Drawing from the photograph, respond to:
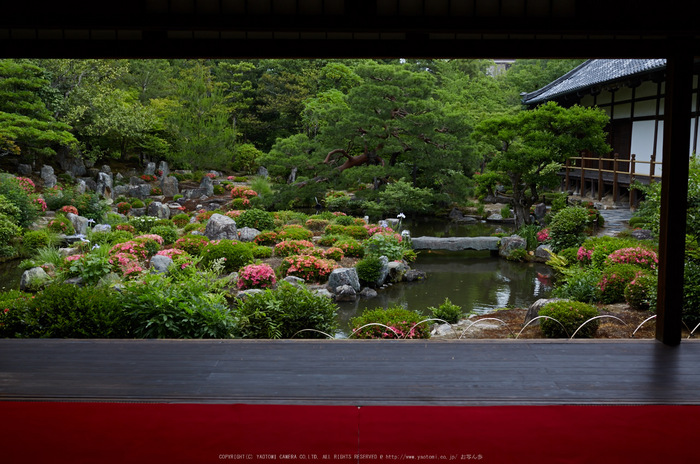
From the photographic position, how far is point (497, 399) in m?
3.56

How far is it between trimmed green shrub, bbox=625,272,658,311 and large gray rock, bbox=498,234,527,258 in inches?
270

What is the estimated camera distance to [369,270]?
11250 millimetres

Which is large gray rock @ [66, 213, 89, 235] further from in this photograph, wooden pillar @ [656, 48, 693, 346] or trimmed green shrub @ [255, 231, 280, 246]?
wooden pillar @ [656, 48, 693, 346]

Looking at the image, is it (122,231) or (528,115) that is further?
(528,115)

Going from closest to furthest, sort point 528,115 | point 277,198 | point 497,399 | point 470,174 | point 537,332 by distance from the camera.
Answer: point 497,399 → point 537,332 → point 528,115 → point 277,198 → point 470,174

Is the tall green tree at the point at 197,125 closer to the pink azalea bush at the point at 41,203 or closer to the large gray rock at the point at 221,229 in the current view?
the pink azalea bush at the point at 41,203

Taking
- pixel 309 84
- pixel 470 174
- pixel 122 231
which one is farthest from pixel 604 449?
pixel 309 84

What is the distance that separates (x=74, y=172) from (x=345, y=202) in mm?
11283

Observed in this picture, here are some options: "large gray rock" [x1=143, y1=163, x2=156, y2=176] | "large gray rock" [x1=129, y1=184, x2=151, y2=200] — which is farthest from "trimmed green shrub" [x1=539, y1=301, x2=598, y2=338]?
"large gray rock" [x1=143, y1=163, x2=156, y2=176]

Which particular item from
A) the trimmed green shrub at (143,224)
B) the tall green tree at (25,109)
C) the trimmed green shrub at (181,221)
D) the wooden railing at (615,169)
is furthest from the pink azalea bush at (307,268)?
the tall green tree at (25,109)

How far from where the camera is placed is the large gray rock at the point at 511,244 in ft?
46.3

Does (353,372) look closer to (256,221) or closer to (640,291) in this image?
(640,291)
